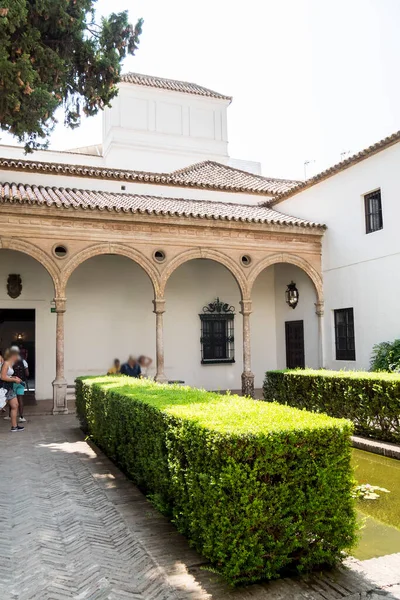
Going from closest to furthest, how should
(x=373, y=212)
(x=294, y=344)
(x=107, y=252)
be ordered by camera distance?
(x=107, y=252), (x=373, y=212), (x=294, y=344)

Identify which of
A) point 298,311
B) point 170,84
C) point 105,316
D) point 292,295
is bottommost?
point 105,316

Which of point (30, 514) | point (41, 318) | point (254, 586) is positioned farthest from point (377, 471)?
point (41, 318)

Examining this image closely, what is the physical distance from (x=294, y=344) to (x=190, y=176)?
281 inches

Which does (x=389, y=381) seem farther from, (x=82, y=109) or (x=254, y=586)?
(x=82, y=109)

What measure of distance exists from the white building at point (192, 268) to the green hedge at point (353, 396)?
11.8 feet

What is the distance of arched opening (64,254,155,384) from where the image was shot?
14.4 meters

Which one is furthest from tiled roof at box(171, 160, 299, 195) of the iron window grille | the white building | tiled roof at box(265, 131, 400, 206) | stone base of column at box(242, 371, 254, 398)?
stone base of column at box(242, 371, 254, 398)

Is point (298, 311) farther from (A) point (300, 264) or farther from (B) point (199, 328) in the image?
(B) point (199, 328)

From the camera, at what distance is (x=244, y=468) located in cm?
331

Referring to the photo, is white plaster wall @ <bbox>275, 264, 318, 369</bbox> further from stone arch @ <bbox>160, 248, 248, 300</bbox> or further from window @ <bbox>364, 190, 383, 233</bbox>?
window @ <bbox>364, 190, 383, 233</bbox>

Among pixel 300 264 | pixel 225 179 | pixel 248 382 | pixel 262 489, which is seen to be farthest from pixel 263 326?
pixel 262 489

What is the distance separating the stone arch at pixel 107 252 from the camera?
1210 cm

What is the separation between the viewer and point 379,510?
16.4 feet

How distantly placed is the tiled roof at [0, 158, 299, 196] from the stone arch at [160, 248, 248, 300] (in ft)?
14.1
